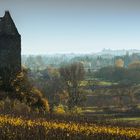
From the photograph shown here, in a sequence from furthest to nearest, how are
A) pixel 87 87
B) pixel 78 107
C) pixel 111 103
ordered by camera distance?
pixel 87 87 → pixel 111 103 → pixel 78 107

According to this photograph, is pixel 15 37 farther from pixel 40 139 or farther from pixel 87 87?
pixel 87 87

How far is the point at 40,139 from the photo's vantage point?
24609mm

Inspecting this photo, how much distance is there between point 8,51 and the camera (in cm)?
6975

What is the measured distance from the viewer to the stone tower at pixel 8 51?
6681 centimetres

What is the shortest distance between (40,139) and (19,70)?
145ft

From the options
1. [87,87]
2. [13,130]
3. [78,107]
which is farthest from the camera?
[87,87]

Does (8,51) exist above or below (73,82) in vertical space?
above

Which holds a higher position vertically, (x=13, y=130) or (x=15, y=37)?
(x=15, y=37)

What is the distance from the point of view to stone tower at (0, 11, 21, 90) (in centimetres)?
6681

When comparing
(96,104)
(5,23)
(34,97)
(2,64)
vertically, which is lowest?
(96,104)

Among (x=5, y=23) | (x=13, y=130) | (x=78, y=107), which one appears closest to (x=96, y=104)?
(x=78, y=107)

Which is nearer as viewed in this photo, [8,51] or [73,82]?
[8,51]

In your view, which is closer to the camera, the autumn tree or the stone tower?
the stone tower

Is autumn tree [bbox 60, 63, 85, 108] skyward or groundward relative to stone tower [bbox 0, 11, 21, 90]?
groundward
